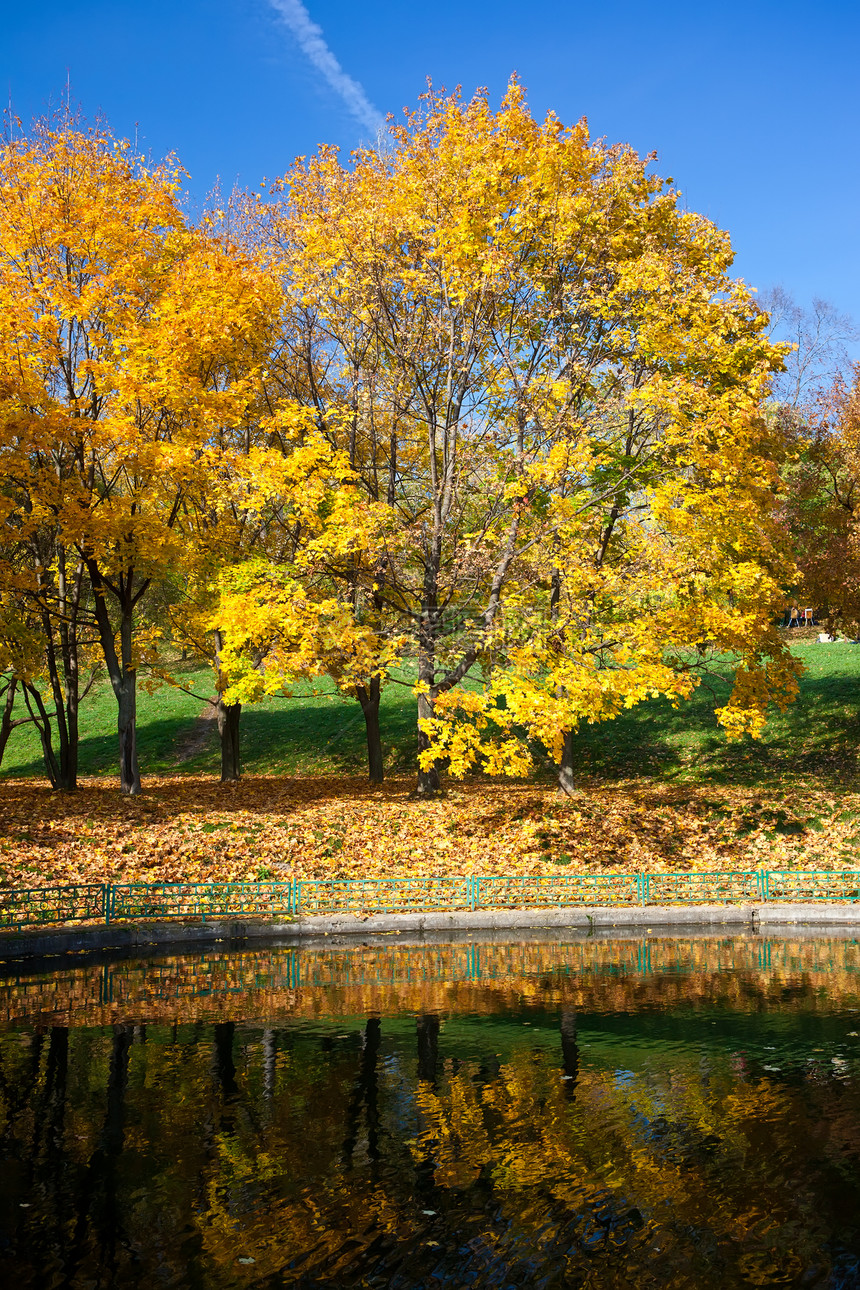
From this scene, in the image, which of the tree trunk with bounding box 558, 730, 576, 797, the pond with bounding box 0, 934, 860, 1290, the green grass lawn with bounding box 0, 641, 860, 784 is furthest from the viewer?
the green grass lawn with bounding box 0, 641, 860, 784

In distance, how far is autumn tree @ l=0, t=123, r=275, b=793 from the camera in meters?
22.4

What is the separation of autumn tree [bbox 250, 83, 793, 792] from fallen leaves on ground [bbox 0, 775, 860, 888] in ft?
6.31

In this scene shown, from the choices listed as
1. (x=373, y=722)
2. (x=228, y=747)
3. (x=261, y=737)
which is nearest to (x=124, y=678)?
(x=228, y=747)

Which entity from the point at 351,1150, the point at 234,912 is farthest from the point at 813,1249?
the point at 234,912

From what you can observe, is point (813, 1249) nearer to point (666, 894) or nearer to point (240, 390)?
point (666, 894)

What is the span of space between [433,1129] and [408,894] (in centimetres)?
1167

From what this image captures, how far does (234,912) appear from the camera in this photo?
1861 cm

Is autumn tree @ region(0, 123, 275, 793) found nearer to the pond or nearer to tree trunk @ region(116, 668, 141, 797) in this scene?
tree trunk @ region(116, 668, 141, 797)

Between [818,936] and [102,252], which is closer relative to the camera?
[818,936]

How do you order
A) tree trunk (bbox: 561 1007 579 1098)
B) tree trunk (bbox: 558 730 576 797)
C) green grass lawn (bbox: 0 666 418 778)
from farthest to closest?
1. green grass lawn (bbox: 0 666 418 778)
2. tree trunk (bbox: 558 730 576 797)
3. tree trunk (bbox: 561 1007 579 1098)

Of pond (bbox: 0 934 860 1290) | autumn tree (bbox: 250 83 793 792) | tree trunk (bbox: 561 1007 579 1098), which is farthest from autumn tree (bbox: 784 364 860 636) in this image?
tree trunk (bbox: 561 1007 579 1098)

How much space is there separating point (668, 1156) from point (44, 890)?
12191 mm

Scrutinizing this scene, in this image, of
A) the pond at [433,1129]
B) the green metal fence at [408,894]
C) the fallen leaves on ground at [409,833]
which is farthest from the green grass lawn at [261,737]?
the pond at [433,1129]

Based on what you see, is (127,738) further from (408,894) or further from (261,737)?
(261,737)
